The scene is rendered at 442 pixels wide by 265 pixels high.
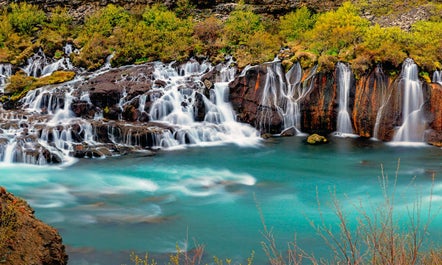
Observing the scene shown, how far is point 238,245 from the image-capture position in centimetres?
876


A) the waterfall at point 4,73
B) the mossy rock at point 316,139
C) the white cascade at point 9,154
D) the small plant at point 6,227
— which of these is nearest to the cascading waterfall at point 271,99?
the mossy rock at point 316,139

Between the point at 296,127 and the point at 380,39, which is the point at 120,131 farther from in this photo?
the point at 380,39

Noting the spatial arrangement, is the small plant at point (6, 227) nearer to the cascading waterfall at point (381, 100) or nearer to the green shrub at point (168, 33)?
the cascading waterfall at point (381, 100)

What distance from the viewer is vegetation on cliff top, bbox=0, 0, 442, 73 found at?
19.0 metres

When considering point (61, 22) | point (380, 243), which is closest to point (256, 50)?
point (61, 22)

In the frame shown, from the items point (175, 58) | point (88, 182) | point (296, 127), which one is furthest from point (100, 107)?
point (296, 127)

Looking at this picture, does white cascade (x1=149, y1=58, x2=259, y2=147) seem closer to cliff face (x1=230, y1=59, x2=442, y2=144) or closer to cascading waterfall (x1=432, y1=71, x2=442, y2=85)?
cliff face (x1=230, y1=59, x2=442, y2=144)

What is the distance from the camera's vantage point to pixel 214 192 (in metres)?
12.0

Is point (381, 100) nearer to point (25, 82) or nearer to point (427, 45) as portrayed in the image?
point (427, 45)

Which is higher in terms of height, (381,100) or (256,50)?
(256,50)

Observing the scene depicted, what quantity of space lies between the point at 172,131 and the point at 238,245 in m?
9.03

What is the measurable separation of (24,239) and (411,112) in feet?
49.2

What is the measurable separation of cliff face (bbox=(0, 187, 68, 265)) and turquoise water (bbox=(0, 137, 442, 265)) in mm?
1523

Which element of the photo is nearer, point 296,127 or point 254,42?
point 296,127
